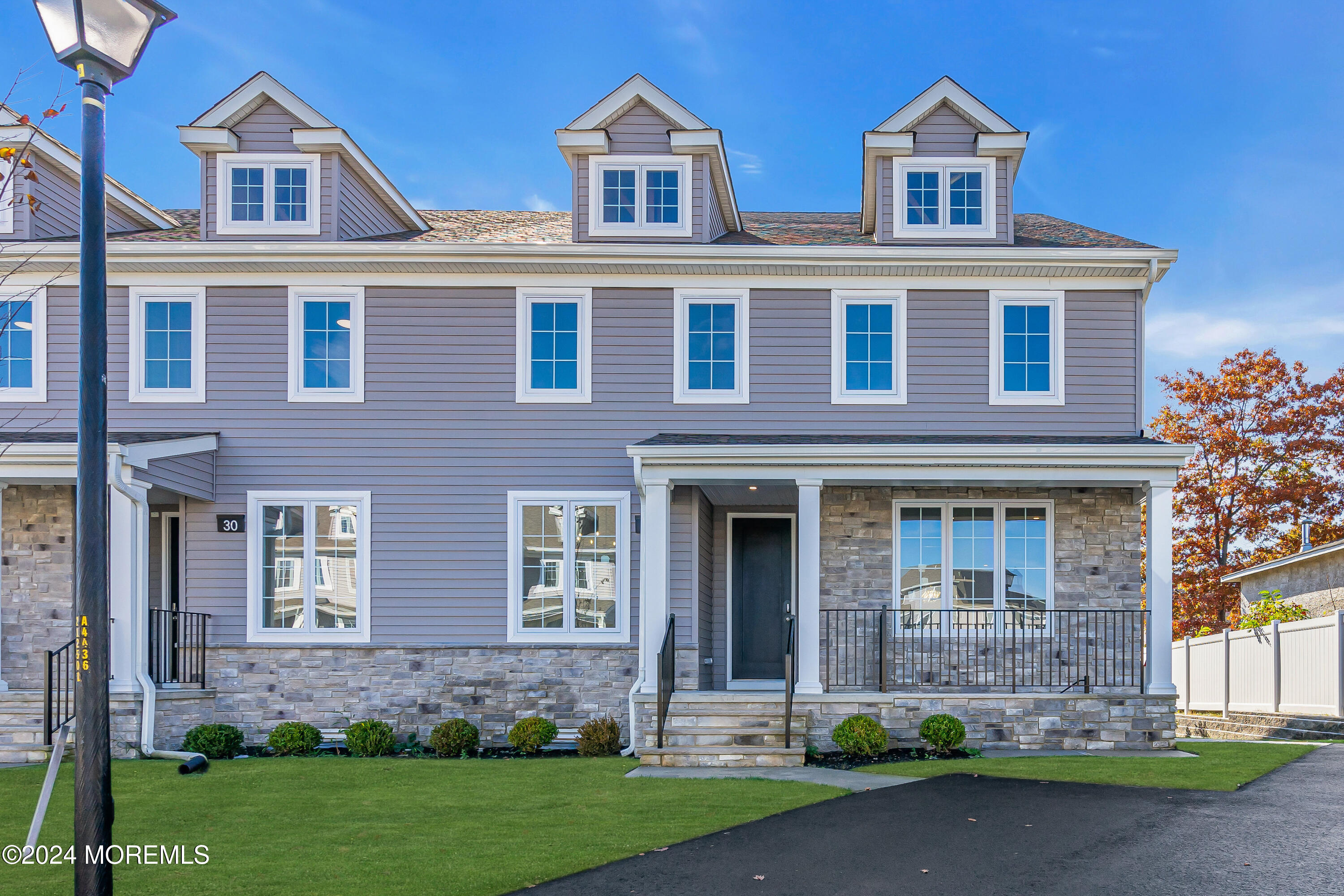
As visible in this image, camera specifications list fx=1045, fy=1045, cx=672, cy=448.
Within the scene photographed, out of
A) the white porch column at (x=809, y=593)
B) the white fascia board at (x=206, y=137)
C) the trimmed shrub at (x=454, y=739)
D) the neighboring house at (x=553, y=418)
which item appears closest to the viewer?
the white porch column at (x=809, y=593)

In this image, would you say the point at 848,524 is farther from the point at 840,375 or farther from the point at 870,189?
the point at 870,189

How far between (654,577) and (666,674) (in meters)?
1.02

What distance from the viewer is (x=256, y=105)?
41.3 ft

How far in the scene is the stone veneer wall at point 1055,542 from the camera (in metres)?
12.2

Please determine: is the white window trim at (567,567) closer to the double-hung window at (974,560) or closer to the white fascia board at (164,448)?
the double-hung window at (974,560)

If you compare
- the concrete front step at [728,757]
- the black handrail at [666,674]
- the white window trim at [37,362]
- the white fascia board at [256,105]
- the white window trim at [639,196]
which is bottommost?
the concrete front step at [728,757]

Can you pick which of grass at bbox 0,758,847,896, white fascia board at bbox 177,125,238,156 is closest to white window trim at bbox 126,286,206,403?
white fascia board at bbox 177,125,238,156

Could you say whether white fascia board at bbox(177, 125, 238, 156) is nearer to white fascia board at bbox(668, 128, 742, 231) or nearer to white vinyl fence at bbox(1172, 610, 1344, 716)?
white fascia board at bbox(668, 128, 742, 231)

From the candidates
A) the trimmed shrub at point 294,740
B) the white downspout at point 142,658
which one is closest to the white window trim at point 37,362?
the white downspout at point 142,658

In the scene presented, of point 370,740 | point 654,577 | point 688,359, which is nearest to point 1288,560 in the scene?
point 688,359

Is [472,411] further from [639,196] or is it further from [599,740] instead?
[599,740]

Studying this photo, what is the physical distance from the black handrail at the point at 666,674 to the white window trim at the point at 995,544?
276cm

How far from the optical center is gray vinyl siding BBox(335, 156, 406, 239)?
12820 mm

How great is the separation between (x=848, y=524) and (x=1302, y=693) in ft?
22.5
